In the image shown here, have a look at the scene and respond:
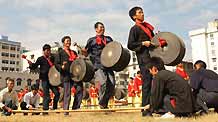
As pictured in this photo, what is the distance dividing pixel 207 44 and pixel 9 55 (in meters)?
57.9

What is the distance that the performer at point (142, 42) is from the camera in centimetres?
689

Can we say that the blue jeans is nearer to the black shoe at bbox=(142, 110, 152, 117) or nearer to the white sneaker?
the black shoe at bbox=(142, 110, 152, 117)

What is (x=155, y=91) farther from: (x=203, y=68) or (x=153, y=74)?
(x=203, y=68)

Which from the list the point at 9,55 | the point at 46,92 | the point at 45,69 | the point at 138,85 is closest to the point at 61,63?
the point at 45,69

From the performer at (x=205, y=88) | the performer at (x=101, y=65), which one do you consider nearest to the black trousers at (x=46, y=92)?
the performer at (x=101, y=65)

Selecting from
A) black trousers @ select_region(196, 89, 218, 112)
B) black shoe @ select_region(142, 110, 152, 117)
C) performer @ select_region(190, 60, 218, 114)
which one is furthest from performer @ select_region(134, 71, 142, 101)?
black shoe @ select_region(142, 110, 152, 117)

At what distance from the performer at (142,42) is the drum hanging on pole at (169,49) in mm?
162

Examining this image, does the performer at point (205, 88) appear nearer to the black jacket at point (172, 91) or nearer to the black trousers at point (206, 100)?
the black trousers at point (206, 100)

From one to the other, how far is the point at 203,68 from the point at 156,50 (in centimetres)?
128

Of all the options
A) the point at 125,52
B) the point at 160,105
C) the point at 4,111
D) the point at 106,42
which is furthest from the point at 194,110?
the point at 4,111

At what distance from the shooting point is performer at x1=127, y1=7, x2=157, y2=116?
6891mm

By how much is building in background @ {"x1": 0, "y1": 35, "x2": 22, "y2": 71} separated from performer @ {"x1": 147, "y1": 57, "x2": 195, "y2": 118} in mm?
96935

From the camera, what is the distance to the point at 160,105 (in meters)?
6.41

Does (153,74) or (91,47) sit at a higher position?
(91,47)
